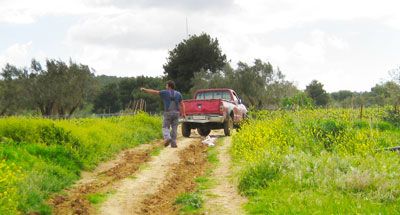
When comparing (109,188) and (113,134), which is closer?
(109,188)

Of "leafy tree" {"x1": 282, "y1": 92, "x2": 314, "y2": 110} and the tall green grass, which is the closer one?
the tall green grass

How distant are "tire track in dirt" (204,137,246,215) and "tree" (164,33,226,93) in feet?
152

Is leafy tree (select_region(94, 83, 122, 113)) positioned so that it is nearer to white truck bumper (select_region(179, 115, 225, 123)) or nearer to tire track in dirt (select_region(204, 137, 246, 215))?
white truck bumper (select_region(179, 115, 225, 123))

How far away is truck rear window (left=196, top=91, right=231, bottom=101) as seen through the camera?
23.8m

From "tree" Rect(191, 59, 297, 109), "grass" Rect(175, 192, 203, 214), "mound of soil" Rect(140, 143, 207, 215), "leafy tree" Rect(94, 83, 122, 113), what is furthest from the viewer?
"leafy tree" Rect(94, 83, 122, 113)

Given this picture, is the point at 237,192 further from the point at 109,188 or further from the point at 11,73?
the point at 11,73

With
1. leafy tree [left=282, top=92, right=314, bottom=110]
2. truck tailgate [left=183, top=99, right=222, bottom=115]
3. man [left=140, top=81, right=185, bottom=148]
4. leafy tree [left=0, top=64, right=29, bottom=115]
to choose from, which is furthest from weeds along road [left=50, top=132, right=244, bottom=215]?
leafy tree [left=0, top=64, right=29, bottom=115]

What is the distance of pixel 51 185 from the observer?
31.7ft

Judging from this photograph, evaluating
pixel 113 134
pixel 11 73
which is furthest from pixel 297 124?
pixel 11 73

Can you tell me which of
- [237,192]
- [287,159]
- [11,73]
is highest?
[11,73]

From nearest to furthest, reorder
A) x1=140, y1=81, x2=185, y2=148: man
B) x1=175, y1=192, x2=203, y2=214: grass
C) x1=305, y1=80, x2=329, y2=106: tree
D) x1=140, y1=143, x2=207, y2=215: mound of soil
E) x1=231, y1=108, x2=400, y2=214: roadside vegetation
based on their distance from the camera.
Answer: x1=231, y1=108, x2=400, y2=214: roadside vegetation
x1=175, y1=192, x2=203, y2=214: grass
x1=140, y1=143, x2=207, y2=215: mound of soil
x1=140, y1=81, x2=185, y2=148: man
x1=305, y1=80, x2=329, y2=106: tree

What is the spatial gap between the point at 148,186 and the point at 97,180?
1.52 meters

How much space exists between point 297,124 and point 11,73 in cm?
5383

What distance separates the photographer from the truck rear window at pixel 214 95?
23781 mm
